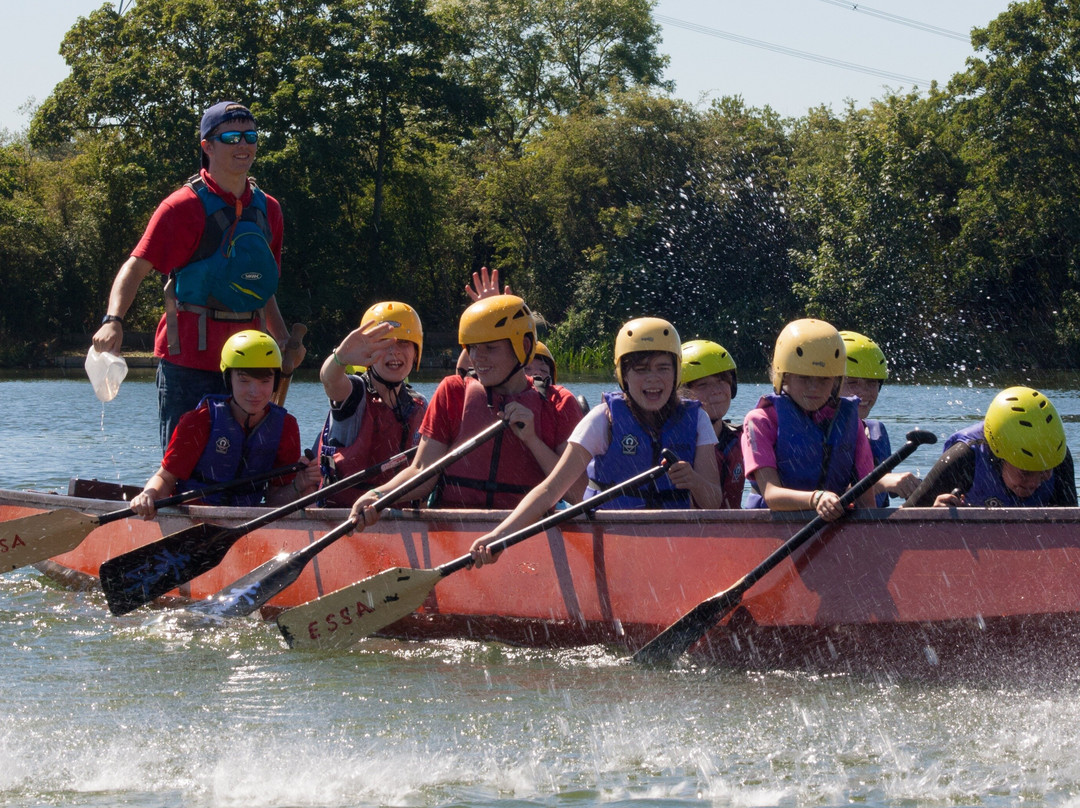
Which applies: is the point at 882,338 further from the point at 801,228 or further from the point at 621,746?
the point at 621,746

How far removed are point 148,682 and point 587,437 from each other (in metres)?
2.23

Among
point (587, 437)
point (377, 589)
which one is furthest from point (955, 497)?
point (377, 589)

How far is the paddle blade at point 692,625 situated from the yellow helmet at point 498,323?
1423mm

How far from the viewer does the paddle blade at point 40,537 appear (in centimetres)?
732

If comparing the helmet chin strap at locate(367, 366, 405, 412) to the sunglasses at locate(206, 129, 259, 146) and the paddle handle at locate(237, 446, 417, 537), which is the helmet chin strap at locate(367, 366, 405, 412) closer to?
the paddle handle at locate(237, 446, 417, 537)

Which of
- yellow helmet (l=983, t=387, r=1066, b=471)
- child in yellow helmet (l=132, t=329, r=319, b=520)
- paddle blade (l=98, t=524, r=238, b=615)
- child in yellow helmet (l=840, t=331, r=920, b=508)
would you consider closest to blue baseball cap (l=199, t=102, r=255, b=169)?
child in yellow helmet (l=132, t=329, r=319, b=520)

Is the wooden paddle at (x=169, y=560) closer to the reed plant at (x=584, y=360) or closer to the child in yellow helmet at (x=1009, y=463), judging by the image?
the child in yellow helmet at (x=1009, y=463)

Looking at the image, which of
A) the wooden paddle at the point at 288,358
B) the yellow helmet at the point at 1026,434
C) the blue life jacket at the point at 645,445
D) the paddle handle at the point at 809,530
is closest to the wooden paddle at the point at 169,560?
the wooden paddle at the point at 288,358

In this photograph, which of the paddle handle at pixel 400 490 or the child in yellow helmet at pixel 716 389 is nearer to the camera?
the paddle handle at pixel 400 490

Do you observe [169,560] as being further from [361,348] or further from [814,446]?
[814,446]

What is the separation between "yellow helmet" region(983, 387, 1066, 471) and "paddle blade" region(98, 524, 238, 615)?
3716 millimetres

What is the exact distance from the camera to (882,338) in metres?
30.2

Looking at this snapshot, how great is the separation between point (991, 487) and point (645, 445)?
4.69 feet

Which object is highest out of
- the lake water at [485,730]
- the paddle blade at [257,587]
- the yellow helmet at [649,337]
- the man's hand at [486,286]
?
the man's hand at [486,286]
